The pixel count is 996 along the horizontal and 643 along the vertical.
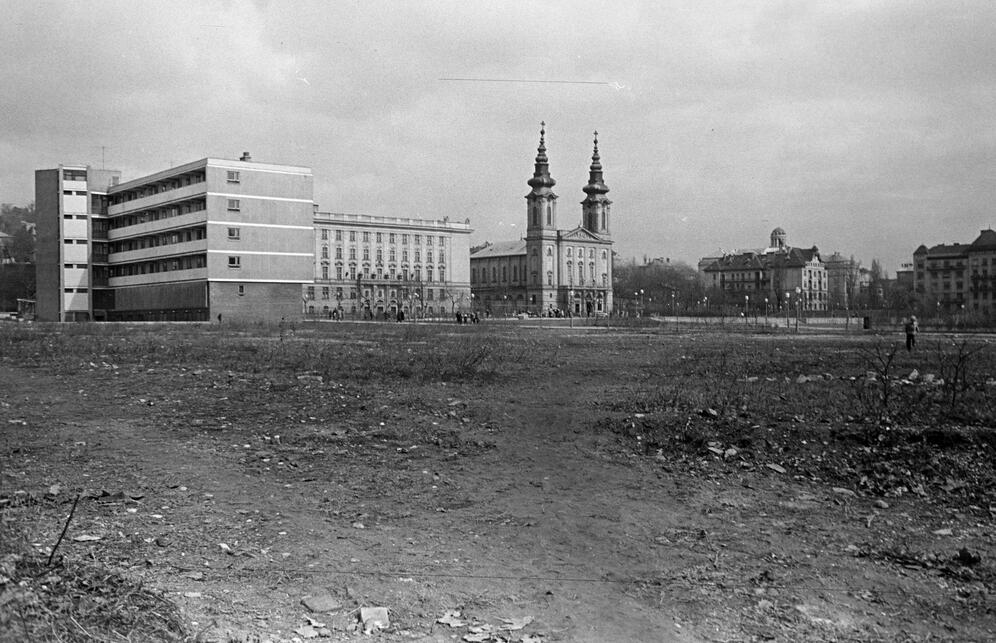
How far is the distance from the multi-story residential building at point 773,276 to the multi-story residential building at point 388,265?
49.3m

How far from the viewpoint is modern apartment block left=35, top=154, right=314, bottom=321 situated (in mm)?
68562

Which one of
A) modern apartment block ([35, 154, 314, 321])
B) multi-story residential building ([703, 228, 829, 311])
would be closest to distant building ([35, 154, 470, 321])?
modern apartment block ([35, 154, 314, 321])

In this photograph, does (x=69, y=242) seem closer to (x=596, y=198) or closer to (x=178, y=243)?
(x=178, y=243)

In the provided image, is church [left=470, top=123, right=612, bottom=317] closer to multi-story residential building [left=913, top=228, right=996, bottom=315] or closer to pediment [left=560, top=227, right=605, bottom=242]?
pediment [left=560, top=227, right=605, bottom=242]

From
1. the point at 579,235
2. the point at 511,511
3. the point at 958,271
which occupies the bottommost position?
the point at 511,511

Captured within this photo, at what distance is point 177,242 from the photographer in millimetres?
72375

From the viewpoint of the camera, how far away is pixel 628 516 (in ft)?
23.7

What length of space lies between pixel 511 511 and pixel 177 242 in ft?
236

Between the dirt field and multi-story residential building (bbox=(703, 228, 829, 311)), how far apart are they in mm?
134693

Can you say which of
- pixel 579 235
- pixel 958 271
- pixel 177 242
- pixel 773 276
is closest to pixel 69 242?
pixel 177 242

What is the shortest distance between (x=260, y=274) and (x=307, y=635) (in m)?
69.0

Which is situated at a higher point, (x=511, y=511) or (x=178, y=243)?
(x=178, y=243)

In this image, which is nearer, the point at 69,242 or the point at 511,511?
the point at 511,511

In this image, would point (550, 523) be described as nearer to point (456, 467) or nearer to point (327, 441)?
point (456, 467)
